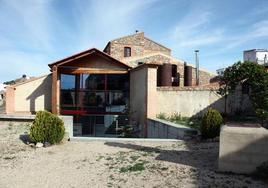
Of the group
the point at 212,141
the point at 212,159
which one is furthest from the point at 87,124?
the point at 212,159

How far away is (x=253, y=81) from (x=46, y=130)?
7167 millimetres

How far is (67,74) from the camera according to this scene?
80.1 feet

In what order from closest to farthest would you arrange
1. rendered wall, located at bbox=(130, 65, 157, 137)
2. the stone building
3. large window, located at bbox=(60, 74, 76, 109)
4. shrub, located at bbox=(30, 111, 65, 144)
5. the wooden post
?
shrub, located at bbox=(30, 111, 65, 144)
rendered wall, located at bbox=(130, 65, 157, 137)
the wooden post
large window, located at bbox=(60, 74, 76, 109)
the stone building

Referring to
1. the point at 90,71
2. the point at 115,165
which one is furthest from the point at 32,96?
the point at 115,165

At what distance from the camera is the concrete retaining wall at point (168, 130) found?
39.7 feet

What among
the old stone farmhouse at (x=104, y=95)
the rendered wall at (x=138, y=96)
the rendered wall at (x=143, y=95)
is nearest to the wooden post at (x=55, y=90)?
the old stone farmhouse at (x=104, y=95)

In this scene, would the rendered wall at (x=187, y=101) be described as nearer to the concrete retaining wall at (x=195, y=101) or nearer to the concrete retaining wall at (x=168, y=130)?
the concrete retaining wall at (x=195, y=101)

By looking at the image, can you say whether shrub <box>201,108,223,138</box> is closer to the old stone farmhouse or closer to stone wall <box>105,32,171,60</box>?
the old stone farmhouse

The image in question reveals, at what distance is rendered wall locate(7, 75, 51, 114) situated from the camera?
2677cm

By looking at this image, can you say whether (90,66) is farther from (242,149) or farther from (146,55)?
(242,149)

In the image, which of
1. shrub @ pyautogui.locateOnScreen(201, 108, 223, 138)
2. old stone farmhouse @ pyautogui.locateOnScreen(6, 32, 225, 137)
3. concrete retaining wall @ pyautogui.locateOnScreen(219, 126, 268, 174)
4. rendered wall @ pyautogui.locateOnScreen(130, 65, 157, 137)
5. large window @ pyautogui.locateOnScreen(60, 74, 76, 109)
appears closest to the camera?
concrete retaining wall @ pyautogui.locateOnScreen(219, 126, 268, 174)

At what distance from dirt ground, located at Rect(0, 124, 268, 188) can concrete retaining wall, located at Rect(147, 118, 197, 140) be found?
2.22 ft

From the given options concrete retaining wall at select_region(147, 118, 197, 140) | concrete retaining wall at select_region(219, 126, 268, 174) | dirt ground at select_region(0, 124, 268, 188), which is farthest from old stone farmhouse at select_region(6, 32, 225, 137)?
concrete retaining wall at select_region(219, 126, 268, 174)

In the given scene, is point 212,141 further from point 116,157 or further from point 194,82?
point 194,82
